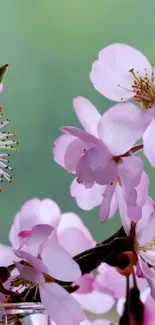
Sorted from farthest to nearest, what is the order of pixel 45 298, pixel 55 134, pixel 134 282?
pixel 55 134 → pixel 134 282 → pixel 45 298

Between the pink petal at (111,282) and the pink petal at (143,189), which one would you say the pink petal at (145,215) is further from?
the pink petal at (111,282)

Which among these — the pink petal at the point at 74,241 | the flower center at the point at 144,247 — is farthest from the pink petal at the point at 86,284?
the flower center at the point at 144,247

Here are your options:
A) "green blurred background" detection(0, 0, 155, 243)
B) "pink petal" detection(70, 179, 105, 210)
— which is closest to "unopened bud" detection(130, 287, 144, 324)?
"pink petal" detection(70, 179, 105, 210)

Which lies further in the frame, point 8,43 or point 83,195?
point 8,43

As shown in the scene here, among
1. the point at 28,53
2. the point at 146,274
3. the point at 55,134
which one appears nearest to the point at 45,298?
the point at 146,274

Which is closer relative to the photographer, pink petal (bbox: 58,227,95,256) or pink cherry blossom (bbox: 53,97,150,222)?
pink cherry blossom (bbox: 53,97,150,222)

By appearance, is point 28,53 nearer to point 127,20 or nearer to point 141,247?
point 127,20

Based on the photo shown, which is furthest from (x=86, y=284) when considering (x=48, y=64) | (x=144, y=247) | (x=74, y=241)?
(x=48, y=64)

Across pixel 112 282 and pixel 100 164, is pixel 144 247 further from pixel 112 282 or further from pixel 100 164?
pixel 112 282

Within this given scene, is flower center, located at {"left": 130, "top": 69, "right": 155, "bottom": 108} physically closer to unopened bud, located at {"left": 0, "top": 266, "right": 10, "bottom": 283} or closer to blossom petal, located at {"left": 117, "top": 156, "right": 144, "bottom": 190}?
blossom petal, located at {"left": 117, "top": 156, "right": 144, "bottom": 190}
